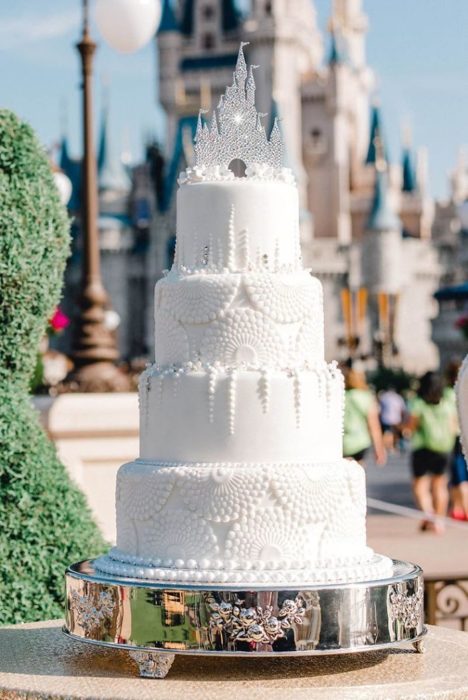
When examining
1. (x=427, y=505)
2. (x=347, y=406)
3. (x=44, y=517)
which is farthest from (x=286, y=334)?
(x=427, y=505)

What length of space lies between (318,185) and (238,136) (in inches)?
2538

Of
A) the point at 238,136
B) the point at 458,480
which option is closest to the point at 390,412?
the point at 458,480

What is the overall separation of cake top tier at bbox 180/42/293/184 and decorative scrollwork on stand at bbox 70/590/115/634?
1135 millimetres

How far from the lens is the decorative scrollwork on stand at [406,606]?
10.6 feet

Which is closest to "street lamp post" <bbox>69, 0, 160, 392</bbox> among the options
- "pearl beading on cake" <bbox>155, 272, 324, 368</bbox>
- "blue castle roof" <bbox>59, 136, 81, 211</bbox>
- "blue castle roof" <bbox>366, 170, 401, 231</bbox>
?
"pearl beading on cake" <bbox>155, 272, 324, 368</bbox>

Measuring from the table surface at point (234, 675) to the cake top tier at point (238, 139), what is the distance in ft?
4.22

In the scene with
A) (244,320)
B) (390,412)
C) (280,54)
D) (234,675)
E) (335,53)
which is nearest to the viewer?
(234,675)

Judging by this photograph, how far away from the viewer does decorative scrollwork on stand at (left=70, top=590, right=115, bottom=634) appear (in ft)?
10.5

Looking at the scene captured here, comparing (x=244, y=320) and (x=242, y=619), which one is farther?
(x=244, y=320)

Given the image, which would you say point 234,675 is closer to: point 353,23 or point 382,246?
point 382,246

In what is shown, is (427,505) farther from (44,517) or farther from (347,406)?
(44,517)

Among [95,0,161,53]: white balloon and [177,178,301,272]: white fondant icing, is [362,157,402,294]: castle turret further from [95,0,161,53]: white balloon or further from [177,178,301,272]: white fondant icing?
[177,178,301,272]: white fondant icing

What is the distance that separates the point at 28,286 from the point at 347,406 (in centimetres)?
550

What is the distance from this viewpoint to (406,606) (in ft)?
10.7
